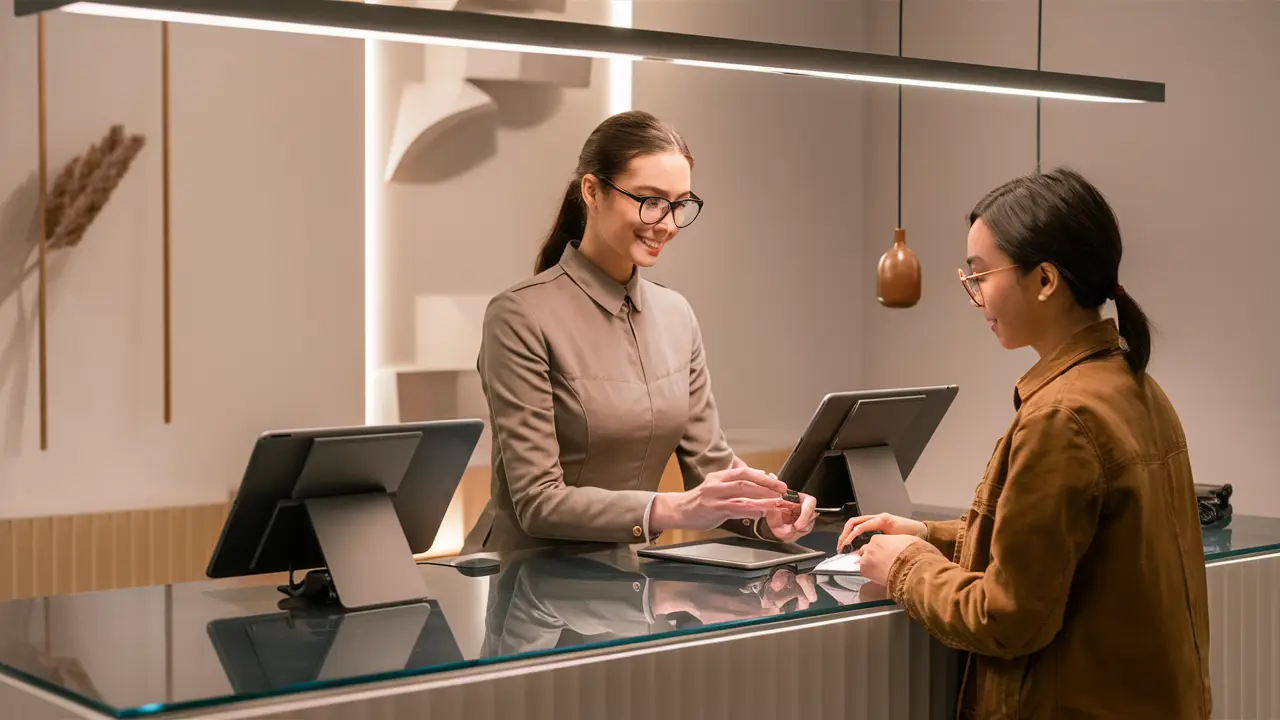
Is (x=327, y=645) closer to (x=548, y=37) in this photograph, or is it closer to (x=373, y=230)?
(x=548, y=37)

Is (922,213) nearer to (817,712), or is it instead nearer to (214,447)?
(214,447)

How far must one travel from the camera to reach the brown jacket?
1.93 meters

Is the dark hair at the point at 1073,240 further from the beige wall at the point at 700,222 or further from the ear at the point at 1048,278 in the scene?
the beige wall at the point at 700,222

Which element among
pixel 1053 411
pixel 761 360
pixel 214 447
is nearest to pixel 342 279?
pixel 214 447

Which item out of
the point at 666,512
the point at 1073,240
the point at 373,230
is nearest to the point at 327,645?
the point at 666,512

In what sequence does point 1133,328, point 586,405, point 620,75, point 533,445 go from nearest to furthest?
point 1133,328, point 533,445, point 586,405, point 620,75

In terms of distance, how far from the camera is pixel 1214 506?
9.66 feet

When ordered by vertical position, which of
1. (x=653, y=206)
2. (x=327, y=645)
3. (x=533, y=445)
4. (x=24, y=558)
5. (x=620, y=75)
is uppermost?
(x=620, y=75)

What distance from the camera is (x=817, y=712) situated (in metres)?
2.16

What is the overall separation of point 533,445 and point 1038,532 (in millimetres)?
1095

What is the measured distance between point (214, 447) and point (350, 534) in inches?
A: 89.9

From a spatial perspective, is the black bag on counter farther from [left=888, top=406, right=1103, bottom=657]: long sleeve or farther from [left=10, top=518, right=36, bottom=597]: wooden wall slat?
[left=10, top=518, right=36, bottom=597]: wooden wall slat

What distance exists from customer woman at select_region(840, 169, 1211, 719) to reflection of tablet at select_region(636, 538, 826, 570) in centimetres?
35

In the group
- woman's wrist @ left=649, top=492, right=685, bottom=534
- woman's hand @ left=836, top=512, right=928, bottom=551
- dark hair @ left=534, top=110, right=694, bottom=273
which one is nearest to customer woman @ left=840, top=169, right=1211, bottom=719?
woman's hand @ left=836, top=512, right=928, bottom=551
